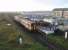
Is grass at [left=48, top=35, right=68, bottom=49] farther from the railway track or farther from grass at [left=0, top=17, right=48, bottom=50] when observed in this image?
grass at [left=0, top=17, right=48, bottom=50]

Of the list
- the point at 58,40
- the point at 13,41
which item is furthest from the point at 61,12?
the point at 13,41

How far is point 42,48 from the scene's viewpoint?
179 cm

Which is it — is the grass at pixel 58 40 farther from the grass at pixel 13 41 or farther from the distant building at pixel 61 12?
the distant building at pixel 61 12

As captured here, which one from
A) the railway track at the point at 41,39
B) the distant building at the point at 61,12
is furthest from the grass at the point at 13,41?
the distant building at the point at 61,12

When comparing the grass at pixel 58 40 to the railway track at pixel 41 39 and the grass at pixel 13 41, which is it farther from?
the grass at pixel 13 41

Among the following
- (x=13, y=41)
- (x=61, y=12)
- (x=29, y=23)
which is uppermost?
(x=61, y=12)

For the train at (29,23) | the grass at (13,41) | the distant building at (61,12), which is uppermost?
the distant building at (61,12)

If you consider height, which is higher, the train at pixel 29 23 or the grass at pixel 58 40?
the train at pixel 29 23

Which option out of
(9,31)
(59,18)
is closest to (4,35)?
(9,31)

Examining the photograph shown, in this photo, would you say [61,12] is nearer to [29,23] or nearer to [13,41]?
[29,23]

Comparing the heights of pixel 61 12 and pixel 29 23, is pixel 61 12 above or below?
above

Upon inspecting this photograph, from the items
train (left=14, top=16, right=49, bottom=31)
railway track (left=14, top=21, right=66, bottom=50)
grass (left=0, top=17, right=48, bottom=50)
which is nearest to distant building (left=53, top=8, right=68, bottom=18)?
train (left=14, top=16, right=49, bottom=31)

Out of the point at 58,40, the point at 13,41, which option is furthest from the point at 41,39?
the point at 13,41

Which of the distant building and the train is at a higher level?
the distant building
